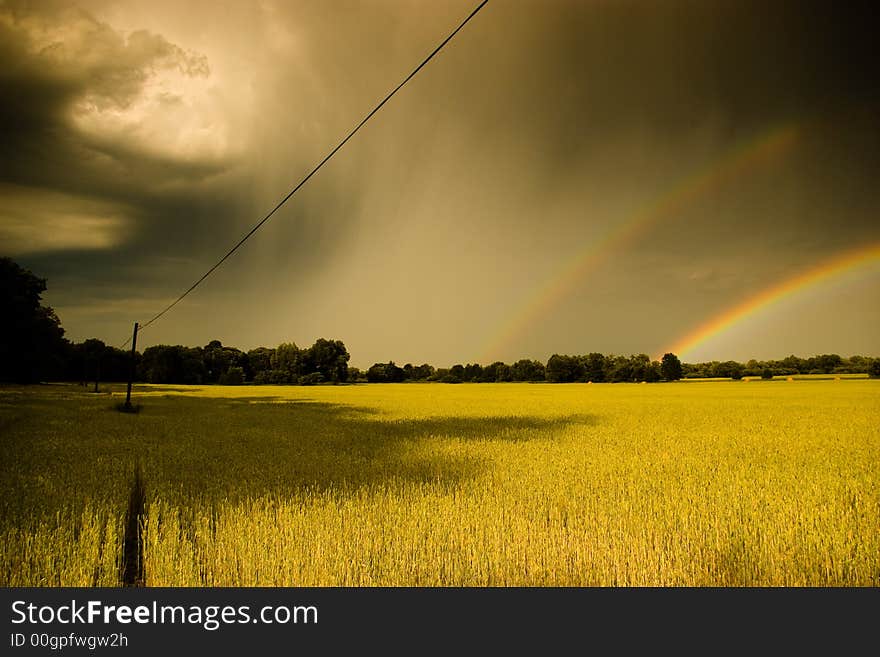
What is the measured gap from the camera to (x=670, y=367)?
390 feet

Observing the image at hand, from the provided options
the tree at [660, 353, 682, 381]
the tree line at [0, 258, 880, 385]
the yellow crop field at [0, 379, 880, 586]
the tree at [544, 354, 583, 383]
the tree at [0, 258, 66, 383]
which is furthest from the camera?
the tree at [544, 354, 583, 383]

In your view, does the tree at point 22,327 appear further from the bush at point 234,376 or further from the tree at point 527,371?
the tree at point 527,371

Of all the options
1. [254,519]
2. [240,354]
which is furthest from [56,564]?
[240,354]

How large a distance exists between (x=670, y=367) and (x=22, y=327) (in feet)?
400

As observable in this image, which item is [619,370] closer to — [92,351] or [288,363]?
[288,363]

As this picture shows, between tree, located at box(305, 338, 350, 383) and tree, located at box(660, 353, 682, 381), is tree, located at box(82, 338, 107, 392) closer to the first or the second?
tree, located at box(305, 338, 350, 383)

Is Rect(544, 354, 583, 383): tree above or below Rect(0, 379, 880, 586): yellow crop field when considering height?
above

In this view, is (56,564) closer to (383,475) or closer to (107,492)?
(107,492)

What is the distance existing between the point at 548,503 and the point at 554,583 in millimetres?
2740

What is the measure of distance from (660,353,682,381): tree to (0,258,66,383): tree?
389ft

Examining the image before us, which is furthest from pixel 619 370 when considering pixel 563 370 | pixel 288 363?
pixel 288 363

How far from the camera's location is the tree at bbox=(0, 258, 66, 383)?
37406 millimetres

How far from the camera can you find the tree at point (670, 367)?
390 feet

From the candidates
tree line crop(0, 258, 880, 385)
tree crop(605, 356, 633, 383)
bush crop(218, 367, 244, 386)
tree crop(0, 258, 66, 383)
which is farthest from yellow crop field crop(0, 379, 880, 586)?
tree crop(605, 356, 633, 383)
